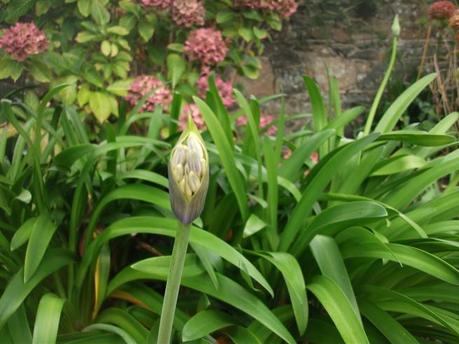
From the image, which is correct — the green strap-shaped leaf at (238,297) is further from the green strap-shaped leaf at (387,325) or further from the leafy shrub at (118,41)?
the leafy shrub at (118,41)

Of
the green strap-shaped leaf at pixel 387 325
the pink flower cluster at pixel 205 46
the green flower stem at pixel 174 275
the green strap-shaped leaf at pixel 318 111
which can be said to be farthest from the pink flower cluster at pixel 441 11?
the green flower stem at pixel 174 275

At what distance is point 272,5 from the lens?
289 centimetres

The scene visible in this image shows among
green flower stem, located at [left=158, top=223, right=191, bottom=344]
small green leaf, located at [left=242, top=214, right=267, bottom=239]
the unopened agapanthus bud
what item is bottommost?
small green leaf, located at [left=242, top=214, right=267, bottom=239]

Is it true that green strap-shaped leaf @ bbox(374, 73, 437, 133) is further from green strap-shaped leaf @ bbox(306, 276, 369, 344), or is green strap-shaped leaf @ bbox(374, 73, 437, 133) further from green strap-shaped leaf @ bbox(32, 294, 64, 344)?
green strap-shaped leaf @ bbox(32, 294, 64, 344)

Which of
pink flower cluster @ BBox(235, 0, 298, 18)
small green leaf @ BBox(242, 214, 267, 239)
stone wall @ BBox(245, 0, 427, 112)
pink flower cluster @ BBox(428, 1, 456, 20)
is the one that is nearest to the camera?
small green leaf @ BBox(242, 214, 267, 239)

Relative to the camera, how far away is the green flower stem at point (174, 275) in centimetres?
76

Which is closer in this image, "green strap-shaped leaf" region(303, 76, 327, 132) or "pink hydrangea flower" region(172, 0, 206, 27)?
"green strap-shaped leaf" region(303, 76, 327, 132)

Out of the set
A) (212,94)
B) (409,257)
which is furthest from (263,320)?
(212,94)

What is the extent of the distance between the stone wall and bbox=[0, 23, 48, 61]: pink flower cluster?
165 cm

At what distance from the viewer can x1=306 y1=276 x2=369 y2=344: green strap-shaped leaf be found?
3.92 ft

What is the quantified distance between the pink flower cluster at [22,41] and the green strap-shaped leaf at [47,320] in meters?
1.30

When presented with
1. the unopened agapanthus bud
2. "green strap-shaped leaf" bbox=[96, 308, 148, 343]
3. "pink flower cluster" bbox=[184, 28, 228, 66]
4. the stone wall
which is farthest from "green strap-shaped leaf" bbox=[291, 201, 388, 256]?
the stone wall

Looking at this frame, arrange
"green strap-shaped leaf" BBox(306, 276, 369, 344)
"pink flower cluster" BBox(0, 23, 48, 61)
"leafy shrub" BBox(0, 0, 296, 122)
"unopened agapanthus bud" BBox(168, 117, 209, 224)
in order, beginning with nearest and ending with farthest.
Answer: "unopened agapanthus bud" BBox(168, 117, 209, 224)
"green strap-shaped leaf" BBox(306, 276, 369, 344)
"pink flower cluster" BBox(0, 23, 48, 61)
"leafy shrub" BBox(0, 0, 296, 122)

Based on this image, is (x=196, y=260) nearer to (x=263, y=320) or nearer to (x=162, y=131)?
(x=263, y=320)
